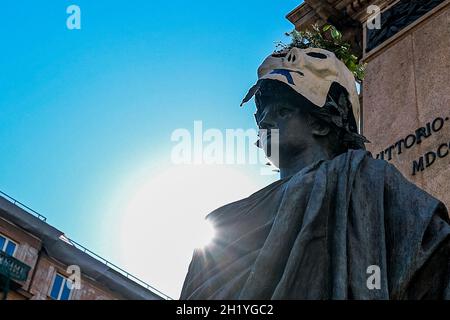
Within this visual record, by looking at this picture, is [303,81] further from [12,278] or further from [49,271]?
[49,271]

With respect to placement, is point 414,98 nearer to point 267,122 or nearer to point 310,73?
point 310,73

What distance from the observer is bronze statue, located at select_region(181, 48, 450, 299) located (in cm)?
438

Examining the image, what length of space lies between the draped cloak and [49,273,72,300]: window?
1397 inches

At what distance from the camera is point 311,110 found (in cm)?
574

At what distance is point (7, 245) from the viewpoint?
39250 mm

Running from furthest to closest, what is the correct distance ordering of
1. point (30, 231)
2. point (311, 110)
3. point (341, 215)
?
point (30, 231), point (311, 110), point (341, 215)

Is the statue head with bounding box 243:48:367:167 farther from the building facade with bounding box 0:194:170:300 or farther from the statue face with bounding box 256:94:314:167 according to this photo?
the building facade with bounding box 0:194:170:300

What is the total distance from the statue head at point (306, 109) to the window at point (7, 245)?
34.4 meters

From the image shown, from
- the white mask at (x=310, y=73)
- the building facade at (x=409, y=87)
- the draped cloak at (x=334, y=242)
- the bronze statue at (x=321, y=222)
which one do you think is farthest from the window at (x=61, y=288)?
the draped cloak at (x=334, y=242)

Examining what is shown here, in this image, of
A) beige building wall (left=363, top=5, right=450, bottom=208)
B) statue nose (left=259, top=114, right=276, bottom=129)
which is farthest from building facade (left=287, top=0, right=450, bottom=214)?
statue nose (left=259, top=114, right=276, bottom=129)

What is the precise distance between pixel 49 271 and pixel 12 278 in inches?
150

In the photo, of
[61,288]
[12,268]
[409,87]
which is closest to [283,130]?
[409,87]
